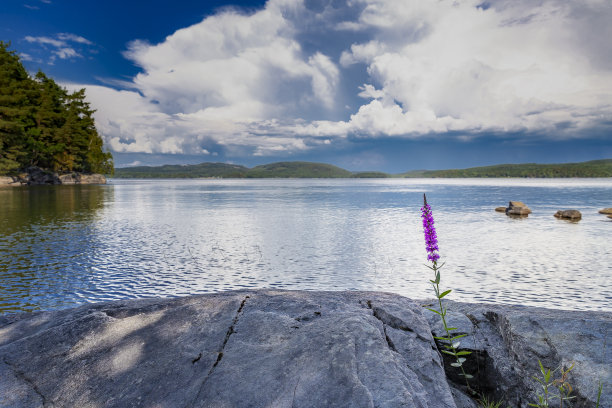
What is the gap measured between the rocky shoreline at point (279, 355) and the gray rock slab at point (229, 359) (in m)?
0.01

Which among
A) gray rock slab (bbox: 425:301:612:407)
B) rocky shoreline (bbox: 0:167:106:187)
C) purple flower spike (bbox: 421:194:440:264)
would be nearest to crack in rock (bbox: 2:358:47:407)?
purple flower spike (bbox: 421:194:440:264)

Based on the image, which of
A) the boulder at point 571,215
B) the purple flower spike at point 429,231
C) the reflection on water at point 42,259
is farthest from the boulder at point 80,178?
the purple flower spike at point 429,231

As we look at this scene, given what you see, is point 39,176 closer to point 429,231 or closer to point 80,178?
point 80,178

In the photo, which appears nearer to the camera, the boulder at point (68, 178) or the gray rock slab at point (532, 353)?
the gray rock slab at point (532, 353)

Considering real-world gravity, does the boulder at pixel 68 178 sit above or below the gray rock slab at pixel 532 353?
above

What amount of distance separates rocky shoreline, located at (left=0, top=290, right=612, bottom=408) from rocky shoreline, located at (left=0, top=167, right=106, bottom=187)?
110 meters

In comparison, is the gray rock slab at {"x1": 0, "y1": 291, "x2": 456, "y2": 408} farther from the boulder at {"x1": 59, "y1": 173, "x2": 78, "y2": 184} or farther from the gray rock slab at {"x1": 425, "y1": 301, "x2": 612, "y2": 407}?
the boulder at {"x1": 59, "y1": 173, "x2": 78, "y2": 184}

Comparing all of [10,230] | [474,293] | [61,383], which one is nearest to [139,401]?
[61,383]

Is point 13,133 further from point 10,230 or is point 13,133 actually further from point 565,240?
point 565,240

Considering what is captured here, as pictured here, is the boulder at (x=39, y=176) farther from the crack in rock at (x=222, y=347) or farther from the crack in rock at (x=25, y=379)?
the crack in rock at (x=222, y=347)

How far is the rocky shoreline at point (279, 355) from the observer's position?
388 centimetres

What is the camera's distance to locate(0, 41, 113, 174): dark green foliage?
8425 cm

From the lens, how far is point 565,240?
2747 centimetres

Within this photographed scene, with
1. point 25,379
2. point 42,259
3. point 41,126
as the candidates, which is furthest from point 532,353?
point 41,126
